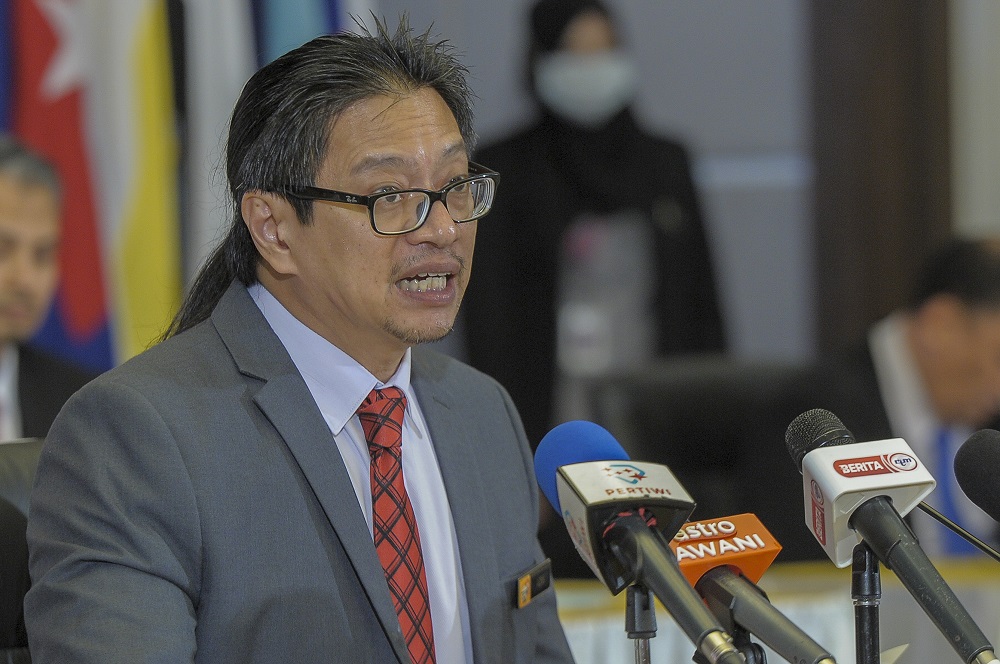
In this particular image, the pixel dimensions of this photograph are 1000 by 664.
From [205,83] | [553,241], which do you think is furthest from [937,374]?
[205,83]

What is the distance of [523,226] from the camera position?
4086 mm

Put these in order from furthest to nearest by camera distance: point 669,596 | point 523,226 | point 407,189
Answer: point 523,226 < point 407,189 < point 669,596

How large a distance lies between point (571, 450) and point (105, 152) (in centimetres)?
262

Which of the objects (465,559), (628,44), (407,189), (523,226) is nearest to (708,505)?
(523,226)

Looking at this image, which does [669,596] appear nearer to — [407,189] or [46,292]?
[407,189]

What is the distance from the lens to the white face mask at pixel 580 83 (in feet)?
13.8

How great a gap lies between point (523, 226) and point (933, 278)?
4.67 ft

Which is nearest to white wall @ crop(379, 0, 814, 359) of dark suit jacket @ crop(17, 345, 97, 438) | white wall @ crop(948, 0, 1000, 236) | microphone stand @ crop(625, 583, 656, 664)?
white wall @ crop(948, 0, 1000, 236)

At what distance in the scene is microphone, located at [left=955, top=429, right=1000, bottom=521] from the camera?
1.24 metres

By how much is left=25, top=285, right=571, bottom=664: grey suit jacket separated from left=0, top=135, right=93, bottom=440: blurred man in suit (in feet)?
5.52

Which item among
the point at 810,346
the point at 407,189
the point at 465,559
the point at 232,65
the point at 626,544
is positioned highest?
the point at 232,65

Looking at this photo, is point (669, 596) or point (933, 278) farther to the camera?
point (933, 278)

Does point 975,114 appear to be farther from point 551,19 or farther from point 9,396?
point 9,396

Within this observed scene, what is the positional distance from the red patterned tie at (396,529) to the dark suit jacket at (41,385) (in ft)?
5.62
